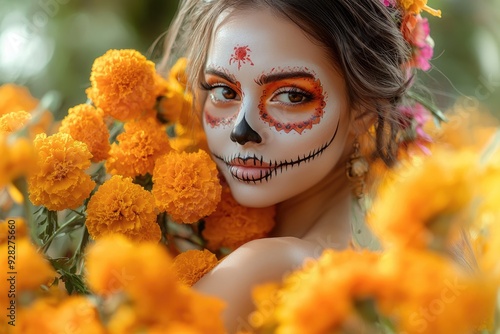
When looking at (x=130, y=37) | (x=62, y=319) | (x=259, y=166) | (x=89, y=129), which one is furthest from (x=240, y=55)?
(x=130, y=37)

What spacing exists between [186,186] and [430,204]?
74cm

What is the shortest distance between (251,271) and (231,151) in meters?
0.28

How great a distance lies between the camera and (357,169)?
1.39 meters

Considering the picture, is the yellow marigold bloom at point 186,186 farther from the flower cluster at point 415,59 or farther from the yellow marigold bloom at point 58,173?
the flower cluster at point 415,59

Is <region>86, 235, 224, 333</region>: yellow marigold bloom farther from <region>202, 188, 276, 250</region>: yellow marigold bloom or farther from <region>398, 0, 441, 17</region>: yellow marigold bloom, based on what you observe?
<region>398, 0, 441, 17</region>: yellow marigold bloom

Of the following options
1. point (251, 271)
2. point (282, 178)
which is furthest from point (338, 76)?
point (251, 271)

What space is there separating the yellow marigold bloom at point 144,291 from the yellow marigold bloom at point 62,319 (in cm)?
3

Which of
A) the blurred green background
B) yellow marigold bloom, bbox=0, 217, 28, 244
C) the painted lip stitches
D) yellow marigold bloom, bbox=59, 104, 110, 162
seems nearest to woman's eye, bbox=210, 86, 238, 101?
the painted lip stitches

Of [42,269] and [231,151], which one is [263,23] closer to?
[231,151]

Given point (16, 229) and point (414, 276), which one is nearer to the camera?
point (414, 276)

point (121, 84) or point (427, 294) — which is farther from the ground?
point (427, 294)

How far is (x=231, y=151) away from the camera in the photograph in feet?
4.33

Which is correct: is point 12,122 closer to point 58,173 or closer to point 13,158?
point 58,173

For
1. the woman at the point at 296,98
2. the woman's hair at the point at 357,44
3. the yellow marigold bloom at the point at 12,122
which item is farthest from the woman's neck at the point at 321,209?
the yellow marigold bloom at the point at 12,122
